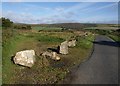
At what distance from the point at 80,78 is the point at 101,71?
243cm

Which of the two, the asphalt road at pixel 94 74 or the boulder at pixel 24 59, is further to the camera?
the boulder at pixel 24 59

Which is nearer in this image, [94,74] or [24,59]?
[94,74]

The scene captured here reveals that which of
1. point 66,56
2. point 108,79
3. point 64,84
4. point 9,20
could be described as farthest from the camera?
point 9,20

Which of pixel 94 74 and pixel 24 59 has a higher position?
pixel 24 59

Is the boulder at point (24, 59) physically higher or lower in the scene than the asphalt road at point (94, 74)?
higher

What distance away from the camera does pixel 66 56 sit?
76.0ft

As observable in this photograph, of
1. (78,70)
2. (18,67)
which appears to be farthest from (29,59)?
(78,70)

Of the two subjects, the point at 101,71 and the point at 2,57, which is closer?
the point at 101,71

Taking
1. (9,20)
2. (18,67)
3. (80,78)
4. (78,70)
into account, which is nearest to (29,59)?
(18,67)

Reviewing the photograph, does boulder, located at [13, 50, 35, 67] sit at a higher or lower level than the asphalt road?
higher

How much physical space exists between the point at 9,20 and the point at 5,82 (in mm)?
60800

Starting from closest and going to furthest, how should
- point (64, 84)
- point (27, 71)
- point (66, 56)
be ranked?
point (64, 84)
point (27, 71)
point (66, 56)

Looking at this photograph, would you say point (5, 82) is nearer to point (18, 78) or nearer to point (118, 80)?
point (18, 78)

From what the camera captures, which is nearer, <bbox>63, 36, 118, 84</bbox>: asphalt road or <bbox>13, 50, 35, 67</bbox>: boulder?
<bbox>63, 36, 118, 84</bbox>: asphalt road
